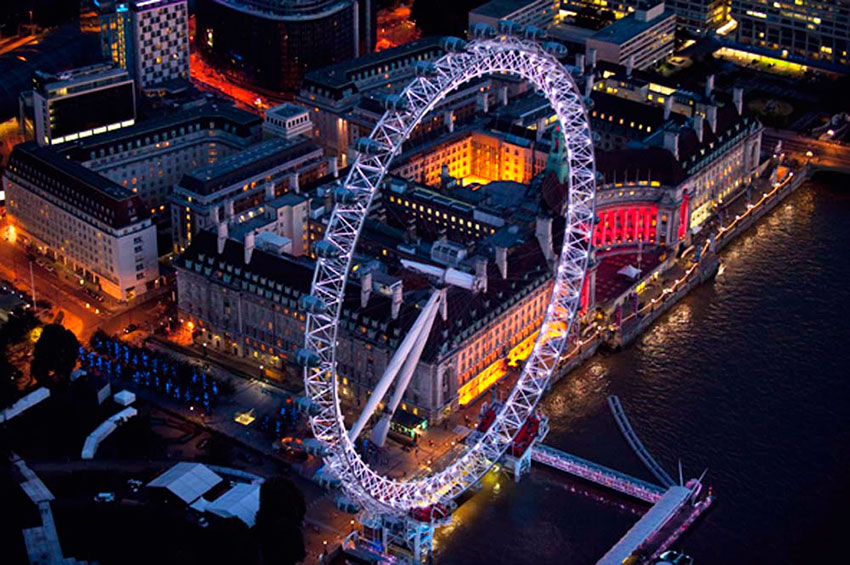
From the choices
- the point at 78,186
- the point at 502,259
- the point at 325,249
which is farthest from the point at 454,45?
the point at 78,186

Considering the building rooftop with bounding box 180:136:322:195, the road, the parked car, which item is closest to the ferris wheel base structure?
the parked car

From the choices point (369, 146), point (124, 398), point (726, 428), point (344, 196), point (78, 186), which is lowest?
point (726, 428)

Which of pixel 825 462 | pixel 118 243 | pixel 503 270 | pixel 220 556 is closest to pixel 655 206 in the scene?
pixel 503 270

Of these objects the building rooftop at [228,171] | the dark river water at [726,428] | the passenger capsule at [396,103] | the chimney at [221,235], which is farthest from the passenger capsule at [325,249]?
the building rooftop at [228,171]

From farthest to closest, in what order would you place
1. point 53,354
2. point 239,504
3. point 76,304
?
point 76,304 → point 53,354 → point 239,504

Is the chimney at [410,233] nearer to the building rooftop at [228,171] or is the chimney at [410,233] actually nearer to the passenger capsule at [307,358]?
the building rooftop at [228,171]

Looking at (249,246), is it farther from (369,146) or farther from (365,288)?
(369,146)

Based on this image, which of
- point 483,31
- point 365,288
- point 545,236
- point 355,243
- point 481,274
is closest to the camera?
point 355,243
